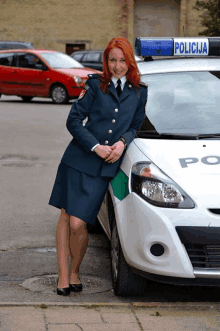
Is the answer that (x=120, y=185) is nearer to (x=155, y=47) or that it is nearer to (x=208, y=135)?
(x=208, y=135)

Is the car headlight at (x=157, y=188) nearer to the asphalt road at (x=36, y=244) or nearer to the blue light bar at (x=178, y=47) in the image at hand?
the asphalt road at (x=36, y=244)

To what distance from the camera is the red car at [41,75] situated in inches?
725

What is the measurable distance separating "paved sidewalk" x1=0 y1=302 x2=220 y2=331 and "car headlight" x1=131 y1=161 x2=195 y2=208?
0.66m

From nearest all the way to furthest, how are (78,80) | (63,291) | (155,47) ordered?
1. (63,291)
2. (155,47)
3. (78,80)

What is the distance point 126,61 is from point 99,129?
446 mm

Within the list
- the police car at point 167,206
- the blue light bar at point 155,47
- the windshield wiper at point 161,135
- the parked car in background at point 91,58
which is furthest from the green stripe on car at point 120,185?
the parked car in background at point 91,58

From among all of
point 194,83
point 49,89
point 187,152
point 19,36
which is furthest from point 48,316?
point 19,36

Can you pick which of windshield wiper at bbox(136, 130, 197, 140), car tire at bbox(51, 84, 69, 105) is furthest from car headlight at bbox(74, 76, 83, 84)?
windshield wiper at bbox(136, 130, 197, 140)

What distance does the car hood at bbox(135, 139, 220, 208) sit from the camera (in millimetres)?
3537

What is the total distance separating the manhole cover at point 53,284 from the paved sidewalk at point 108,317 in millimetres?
413

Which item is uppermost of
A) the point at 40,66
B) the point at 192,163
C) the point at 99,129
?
the point at 99,129

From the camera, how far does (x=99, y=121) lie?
→ 396cm

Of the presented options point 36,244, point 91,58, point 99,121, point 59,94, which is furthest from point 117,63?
point 91,58

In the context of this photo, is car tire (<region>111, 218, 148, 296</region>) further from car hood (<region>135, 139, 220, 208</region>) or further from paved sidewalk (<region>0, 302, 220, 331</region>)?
car hood (<region>135, 139, 220, 208</region>)
